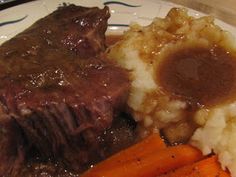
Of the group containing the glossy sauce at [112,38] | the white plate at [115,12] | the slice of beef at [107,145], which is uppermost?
the white plate at [115,12]

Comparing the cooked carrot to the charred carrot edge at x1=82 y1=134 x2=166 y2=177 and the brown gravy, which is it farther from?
the brown gravy

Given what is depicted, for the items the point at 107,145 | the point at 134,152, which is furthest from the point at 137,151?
the point at 107,145

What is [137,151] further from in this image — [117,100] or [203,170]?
[203,170]

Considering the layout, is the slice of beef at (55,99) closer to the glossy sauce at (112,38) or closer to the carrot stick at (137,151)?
the carrot stick at (137,151)

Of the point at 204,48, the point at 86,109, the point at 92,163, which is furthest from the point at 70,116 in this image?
the point at 204,48

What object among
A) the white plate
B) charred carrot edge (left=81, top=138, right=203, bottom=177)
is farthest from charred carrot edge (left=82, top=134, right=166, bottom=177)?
the white plate

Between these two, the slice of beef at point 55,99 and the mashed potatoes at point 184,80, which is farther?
the mashed potatoes at point 184,80

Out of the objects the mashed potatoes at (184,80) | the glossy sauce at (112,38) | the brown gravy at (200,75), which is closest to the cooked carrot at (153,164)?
the mashed potatoes at (184,80)

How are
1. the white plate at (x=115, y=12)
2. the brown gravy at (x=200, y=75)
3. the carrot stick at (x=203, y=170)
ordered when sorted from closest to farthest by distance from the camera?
the carrot stick at (x=203, y=170)
the brown gravy at (x=200, y=75)
the white plate at (x=115, y=12)
